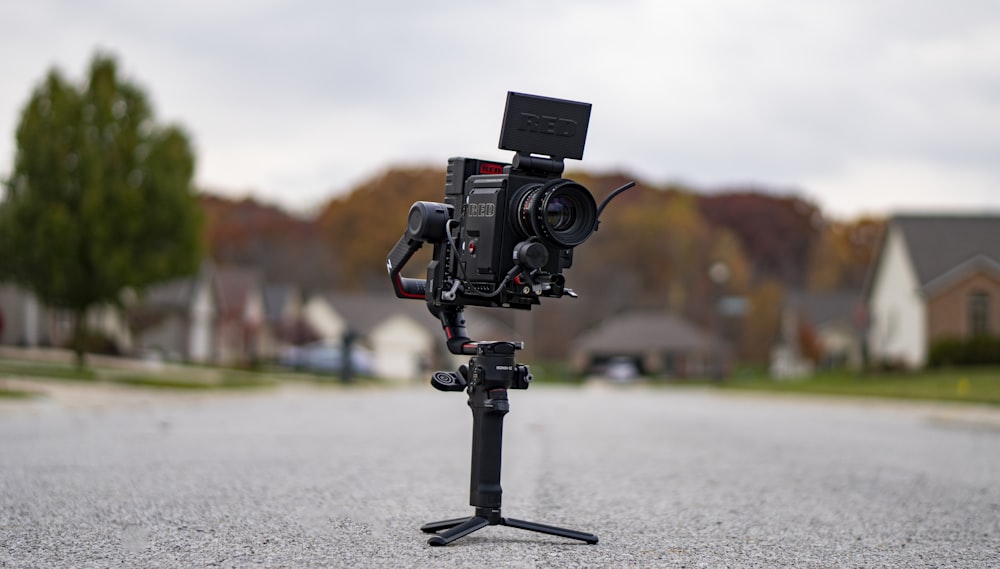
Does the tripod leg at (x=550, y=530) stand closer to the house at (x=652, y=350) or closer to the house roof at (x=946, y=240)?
the house roof at (x=946, y=240)

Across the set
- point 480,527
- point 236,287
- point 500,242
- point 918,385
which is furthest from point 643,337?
point 500,242

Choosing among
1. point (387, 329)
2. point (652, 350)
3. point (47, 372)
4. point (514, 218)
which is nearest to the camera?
point (514, 218)

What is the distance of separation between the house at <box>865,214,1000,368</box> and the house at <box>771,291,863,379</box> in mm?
21958

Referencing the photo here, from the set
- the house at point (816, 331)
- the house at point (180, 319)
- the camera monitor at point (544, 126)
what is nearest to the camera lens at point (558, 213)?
the camera monitor at point (544, 126)

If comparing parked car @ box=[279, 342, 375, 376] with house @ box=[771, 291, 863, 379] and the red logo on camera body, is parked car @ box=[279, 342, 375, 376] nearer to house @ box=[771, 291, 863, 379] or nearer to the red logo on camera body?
house @ box=[771, 291, 863, 379]

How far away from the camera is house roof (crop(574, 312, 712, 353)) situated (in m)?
82.3

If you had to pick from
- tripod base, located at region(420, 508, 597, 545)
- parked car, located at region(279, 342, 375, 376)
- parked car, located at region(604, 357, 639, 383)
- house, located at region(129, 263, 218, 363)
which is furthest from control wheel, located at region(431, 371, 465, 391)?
parked car, located at region(604, 357, 639, 383)

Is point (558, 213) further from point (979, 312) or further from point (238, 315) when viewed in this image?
point (238, 315)

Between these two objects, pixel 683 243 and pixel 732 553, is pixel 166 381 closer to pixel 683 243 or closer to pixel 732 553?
pixel 732 553

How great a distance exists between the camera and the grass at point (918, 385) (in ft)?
101

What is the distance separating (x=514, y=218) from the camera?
19.9 feet

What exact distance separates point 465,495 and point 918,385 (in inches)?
1165

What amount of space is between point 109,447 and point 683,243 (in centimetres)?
8149

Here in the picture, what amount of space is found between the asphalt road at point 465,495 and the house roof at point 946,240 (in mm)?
26262
